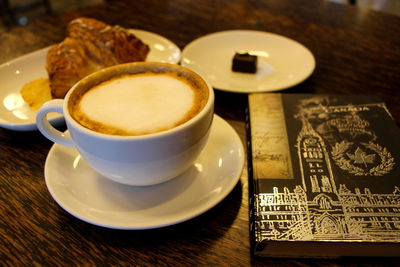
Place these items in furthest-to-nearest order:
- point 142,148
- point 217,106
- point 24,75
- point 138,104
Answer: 1. point 24,75
2. point 217,106
3. point 138,104
4. point 142,148

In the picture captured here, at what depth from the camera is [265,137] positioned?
70cm

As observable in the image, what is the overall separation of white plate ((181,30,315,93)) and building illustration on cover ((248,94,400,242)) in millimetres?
226

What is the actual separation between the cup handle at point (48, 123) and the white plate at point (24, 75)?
13 centimetres

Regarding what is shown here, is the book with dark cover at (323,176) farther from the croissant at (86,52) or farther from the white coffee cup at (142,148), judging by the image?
the croissant at (86,52)

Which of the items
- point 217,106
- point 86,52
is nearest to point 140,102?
point 217,106

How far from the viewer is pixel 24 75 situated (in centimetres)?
99

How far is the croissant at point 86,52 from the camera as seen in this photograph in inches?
34.4

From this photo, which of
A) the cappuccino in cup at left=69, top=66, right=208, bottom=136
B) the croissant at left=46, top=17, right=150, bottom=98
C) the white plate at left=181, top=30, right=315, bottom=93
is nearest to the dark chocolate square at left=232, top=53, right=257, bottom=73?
the white plate at left=181, top=30, right=315, bottom=93

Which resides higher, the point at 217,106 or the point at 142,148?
the point at 142,148

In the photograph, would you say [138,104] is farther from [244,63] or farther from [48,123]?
[244,63]

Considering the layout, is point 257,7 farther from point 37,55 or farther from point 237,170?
point 237,170

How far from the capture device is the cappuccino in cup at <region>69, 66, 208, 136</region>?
22.0 inches

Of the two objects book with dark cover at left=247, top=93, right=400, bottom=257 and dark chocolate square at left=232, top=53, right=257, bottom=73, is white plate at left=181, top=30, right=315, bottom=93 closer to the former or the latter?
dark chocolate square at left=232, top=53, right=257, bottom=73

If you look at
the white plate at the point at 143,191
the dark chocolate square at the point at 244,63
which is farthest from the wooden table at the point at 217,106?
the dark chocolate square at the point at 244,63
